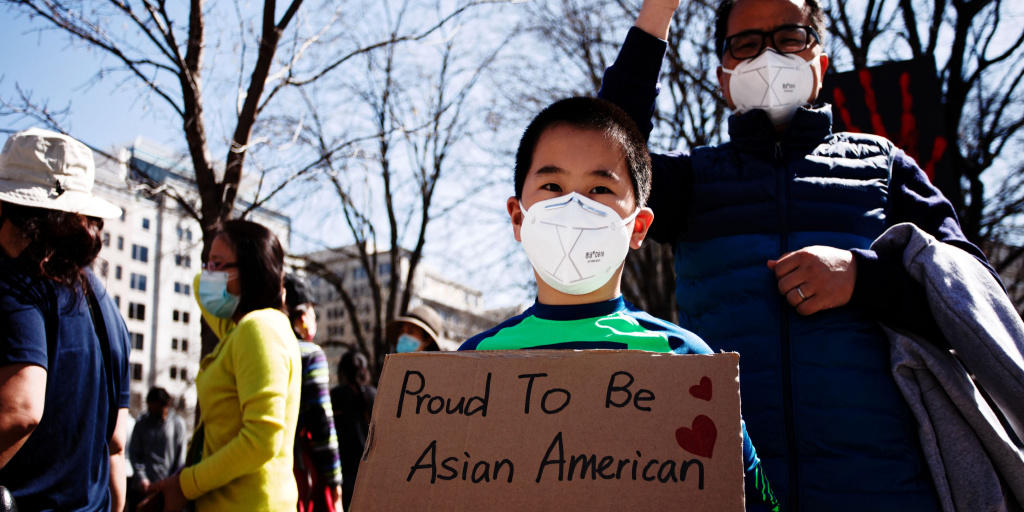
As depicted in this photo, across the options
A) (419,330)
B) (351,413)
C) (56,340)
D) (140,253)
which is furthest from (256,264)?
(140,253)

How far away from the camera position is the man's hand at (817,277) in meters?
1.71

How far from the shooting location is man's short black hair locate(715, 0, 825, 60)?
2.20m

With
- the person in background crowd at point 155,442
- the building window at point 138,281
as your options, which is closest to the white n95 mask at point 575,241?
the person in background crowd at point 155,442

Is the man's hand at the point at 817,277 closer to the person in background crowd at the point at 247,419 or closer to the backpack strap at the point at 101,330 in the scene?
the person in background crowd at the point at 247,419

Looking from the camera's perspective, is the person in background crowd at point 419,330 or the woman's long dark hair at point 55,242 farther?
the person in background crowd at point 419,330

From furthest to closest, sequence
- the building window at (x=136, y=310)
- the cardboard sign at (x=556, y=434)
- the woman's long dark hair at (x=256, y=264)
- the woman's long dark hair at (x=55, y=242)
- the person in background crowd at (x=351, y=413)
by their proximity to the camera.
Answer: the building window at (x=136, y=310) < the person in background crowd at (x=351, y=413) < the woman's long dark hair at (x=256, y=264) < the woman's long dark hair at (x=55, y=242) < the cardboard sign at (x=556, y=434)

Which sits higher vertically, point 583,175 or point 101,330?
point 583,175

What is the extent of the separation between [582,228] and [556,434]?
1.70ft

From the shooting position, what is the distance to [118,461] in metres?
2.67

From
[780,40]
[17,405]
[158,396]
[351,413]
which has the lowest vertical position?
[158,396]

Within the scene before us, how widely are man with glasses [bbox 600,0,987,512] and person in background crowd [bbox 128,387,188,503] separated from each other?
8.00 metres

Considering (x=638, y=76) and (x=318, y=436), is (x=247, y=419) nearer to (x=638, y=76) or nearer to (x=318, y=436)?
(x=318, y=436)

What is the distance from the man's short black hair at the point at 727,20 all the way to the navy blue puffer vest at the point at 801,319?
0.37 m

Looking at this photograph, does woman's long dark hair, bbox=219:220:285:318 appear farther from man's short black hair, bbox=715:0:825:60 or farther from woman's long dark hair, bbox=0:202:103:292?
man's short black hair, bbox=715:0:825:60
